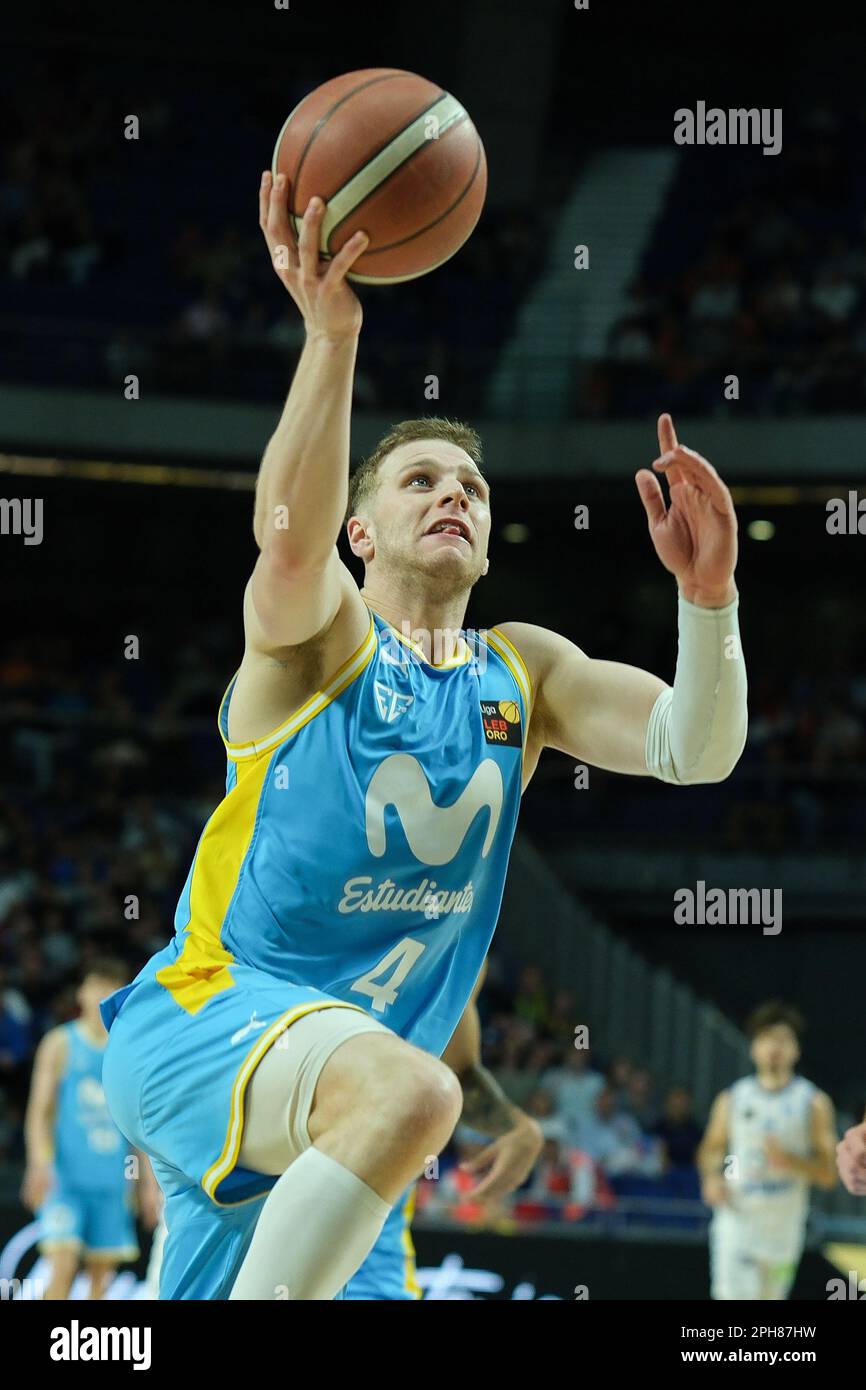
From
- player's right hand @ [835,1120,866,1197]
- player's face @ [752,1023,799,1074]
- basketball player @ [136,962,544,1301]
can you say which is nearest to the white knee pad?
basketball player @ [136,962,544,1301]

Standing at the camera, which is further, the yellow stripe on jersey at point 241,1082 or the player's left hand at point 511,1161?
the player's left hand at point 511,1161

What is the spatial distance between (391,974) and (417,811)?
1.27 feet

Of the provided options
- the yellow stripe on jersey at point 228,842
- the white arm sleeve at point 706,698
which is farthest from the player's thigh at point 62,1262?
the white arm sleeve at point 706,698

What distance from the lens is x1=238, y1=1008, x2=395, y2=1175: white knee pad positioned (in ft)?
11.4

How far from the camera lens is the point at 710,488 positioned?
390cm

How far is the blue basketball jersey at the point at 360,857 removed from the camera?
3.91 m

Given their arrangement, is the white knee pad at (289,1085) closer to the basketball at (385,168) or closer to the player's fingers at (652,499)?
the player's fingers at (652,499)

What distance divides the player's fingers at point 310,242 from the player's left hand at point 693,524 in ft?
2.80

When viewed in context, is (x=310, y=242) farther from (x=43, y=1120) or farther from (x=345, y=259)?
(x=43, y=1120)

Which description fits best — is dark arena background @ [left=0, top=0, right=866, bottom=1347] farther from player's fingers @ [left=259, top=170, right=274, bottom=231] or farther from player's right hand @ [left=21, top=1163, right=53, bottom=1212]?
player's fingers @ [left=259, top=170, right=274, bottom=231]

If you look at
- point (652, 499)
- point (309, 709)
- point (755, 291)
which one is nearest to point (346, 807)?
point (309, 709)
